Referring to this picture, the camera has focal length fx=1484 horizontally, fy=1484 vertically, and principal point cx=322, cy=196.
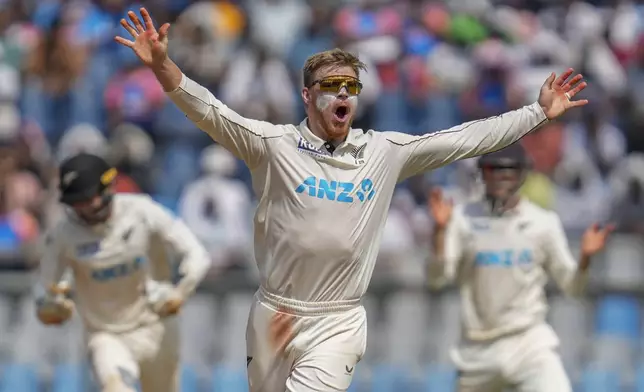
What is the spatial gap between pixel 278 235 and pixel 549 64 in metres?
8.76

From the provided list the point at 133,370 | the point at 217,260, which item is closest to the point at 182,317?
the point at 217,260

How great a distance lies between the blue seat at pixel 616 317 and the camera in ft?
42.1

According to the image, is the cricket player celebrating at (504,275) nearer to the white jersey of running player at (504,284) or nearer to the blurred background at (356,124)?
the white jersey of running player at (504,284)

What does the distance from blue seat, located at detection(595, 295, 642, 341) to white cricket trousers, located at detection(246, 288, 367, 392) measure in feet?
18.2

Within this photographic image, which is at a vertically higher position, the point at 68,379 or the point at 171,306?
the point at 171,306

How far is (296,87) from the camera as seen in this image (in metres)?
15.8

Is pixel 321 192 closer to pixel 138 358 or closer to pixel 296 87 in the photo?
pixel 138 358

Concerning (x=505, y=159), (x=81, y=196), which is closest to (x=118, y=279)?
(x=81, y=196)

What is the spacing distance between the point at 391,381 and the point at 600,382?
1748 mm

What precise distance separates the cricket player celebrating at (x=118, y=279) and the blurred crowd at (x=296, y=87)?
4348 mm

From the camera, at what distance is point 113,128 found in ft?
50.5

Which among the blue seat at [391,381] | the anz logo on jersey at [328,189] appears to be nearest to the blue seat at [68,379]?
the blue seat at [391,381]

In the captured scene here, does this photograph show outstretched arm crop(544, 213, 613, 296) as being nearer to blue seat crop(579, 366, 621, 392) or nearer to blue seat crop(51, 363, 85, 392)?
blue seat crop(579, 366, 621, 392)

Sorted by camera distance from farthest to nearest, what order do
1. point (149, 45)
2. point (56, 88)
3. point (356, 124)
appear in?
point (56, 88)
point (356, 124)
point (149, 45)
